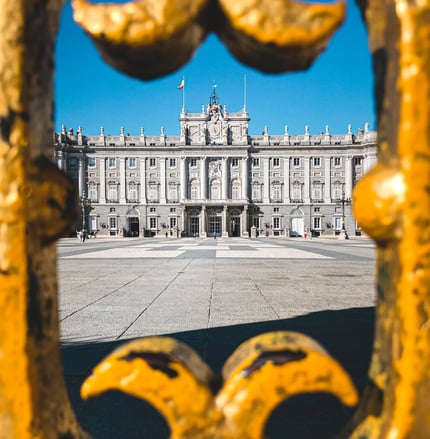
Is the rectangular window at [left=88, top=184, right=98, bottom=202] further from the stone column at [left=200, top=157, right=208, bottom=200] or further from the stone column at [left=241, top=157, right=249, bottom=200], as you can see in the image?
the stone column at [left=241, top=157, right=249, bottom=200]

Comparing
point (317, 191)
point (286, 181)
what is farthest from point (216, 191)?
point (317, 191)

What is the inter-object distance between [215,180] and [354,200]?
4887 centimetres

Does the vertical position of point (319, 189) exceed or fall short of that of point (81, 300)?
it exceeds it

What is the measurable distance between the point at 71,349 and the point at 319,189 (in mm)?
49470

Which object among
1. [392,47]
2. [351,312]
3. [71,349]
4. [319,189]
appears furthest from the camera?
[319,189]

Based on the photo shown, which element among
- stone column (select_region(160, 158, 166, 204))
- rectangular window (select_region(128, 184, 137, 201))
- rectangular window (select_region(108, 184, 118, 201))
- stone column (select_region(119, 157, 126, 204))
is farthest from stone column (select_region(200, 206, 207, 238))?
rectangular window (select_region(108, 184, 118, 201))

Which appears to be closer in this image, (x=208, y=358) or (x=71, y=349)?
(x=208, y=358)

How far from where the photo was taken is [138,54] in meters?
0.53

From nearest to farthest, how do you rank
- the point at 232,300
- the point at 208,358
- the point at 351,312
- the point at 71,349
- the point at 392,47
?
the point at 392,47 < the point at 208,358 < the point at 71,349 < the point at 351,312 < the point at 232,300

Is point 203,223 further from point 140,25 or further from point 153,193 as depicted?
point 140,25

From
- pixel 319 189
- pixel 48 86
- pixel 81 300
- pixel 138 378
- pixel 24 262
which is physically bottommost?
pixel 81 300

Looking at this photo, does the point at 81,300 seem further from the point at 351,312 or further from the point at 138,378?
the point at 138,378

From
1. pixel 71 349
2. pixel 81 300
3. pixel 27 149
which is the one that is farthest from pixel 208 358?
pixel 81 300

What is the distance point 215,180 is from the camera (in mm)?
49094
